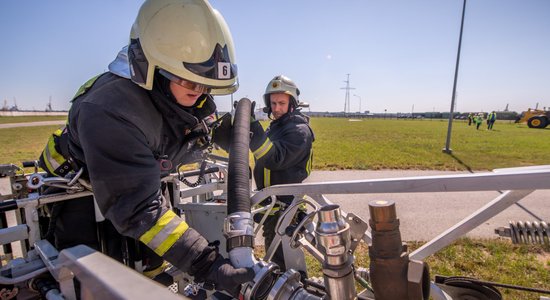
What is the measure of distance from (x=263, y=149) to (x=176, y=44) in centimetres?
115

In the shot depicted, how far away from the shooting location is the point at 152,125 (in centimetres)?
155

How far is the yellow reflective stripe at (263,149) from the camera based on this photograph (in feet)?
8.02

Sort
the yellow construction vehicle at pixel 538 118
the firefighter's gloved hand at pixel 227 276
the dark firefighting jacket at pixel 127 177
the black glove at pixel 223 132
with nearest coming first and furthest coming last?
the firefighter's gloved hand at pixel 227 276 → the dark firefighting jacket at pixel 127 177 → the black glove at pixel 223 132 → the yellow construction vehicle at pixel 538 118

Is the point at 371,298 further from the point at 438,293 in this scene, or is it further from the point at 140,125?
the point at 140,125

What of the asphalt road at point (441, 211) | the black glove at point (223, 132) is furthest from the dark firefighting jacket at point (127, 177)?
the asphalt road at point (441, 211)

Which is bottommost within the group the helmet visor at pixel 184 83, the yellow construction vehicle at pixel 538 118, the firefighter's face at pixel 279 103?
the yellow construction vehicle at pixel 538 118

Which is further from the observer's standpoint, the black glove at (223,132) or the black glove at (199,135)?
the black glove at (223,132)

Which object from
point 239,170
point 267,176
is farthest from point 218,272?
point 267,176

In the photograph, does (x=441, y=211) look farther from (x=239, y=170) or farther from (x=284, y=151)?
(x=239, y=170)

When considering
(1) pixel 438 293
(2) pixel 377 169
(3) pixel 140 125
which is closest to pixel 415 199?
(2) pixel 377 169

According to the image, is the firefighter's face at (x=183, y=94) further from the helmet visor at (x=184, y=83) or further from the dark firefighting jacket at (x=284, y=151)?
the dark firefighting jacket at (x=284, y=151)

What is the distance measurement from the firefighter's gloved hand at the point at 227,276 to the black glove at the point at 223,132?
43.3 inches

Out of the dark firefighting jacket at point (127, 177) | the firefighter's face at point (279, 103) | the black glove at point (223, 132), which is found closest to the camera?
the dark firefighting jacket at point (127, 177)

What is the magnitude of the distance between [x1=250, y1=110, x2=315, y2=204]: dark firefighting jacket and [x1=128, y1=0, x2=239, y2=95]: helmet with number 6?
3.12 feet
